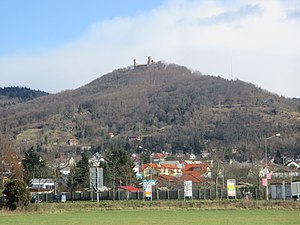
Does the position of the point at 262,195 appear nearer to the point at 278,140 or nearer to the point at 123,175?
the point at 123,175

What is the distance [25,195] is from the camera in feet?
198

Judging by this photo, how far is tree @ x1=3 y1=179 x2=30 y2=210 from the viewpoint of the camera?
5995cm

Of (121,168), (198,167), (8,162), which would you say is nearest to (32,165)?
(8,162)

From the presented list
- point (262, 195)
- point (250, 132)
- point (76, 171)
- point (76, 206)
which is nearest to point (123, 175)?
point (76, 171)

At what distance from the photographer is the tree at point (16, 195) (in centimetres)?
5995

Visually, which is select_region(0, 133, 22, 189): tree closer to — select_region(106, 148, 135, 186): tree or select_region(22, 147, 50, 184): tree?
select_region(22, 147, 50, 184): tree

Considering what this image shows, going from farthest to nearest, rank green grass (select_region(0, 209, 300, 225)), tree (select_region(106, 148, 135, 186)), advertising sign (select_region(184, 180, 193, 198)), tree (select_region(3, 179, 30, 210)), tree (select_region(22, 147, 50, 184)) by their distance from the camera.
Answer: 1. tree (select_region(22, 147, 50, 184))
2. tree (select_region(106, 148, 135, 186))
3. advertising sign (select_region(184, 180, 193, 198))
4. tree (select_region(3, 179, 30, 210))
5. green grass (select_region(0, 209, 300, 225))

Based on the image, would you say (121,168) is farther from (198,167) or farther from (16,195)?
(16,195)

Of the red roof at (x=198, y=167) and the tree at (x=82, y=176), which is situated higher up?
→ the red roof at (x=198, y=167)

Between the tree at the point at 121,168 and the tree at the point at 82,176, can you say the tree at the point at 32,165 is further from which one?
the tree at the point at 121,168

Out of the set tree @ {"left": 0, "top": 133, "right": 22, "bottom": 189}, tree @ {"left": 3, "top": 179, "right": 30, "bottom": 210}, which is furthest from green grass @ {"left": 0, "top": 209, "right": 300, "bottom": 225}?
tree @ {"left": 0, "top": 133, "right": 22, "bottom": 189}

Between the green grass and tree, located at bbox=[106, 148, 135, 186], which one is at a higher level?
tree, located at bbox=[106, 148, 135, 186]

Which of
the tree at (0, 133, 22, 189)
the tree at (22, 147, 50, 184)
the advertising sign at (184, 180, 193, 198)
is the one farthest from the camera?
the tree at (22, 147, 50, 184)

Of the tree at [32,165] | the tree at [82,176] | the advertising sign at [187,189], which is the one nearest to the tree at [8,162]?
the tree at [82,176]
